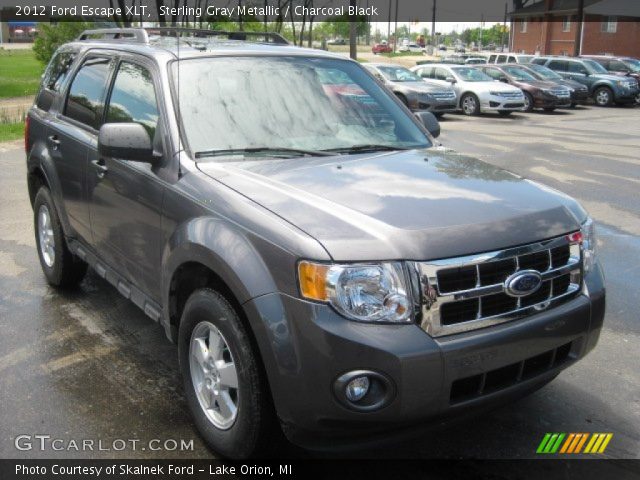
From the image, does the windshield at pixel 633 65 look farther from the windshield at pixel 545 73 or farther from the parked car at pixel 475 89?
the parked car at pixel 475 89

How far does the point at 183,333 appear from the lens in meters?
3.38

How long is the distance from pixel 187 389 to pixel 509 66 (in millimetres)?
24325

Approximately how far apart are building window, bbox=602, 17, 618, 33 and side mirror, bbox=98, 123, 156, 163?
54.2 meters

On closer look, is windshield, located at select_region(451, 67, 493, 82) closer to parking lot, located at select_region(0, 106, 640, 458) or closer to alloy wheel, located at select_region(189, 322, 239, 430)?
parking lot, located at select_region(0, 106, 640, 458)

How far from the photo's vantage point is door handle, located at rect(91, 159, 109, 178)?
424 cm

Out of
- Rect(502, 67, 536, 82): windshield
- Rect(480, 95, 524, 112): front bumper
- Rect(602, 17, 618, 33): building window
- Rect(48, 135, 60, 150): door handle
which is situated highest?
Rect(602, 17, 618, 33): building window

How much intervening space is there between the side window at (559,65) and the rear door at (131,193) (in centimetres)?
2710

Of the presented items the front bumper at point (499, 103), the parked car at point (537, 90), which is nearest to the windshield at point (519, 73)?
the parked car at point (537, 90)

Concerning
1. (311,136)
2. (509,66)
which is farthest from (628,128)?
(311,136)

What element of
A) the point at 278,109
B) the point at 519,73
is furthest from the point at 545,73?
the point at 278,109

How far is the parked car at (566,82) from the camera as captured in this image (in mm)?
25109

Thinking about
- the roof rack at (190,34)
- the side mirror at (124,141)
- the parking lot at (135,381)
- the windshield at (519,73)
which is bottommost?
the parking lot at (135,381)

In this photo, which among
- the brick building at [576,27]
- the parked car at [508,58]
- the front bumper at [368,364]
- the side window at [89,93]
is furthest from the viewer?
the brick building at [576,27]

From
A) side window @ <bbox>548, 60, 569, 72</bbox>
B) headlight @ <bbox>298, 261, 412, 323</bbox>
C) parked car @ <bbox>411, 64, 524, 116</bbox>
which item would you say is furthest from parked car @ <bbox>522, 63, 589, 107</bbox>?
headlight @ <bbox>298, 261, 412, 323</bbox>
